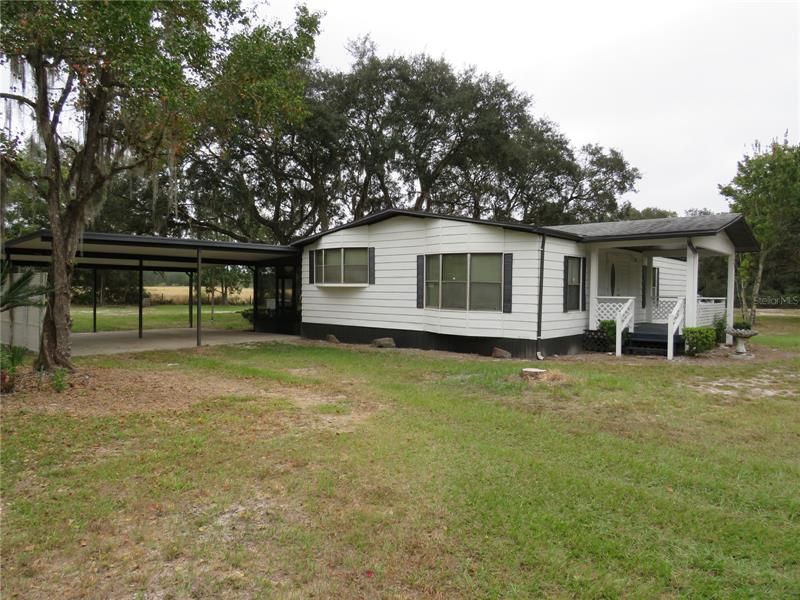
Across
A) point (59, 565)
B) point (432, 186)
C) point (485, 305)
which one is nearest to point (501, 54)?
point (432, 186)

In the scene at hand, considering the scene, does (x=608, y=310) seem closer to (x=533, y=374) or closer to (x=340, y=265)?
(x=533, y=374)

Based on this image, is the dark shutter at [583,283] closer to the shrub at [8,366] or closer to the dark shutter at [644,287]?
the dark shutter at [644,287]

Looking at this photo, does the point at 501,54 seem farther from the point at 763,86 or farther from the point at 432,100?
the point at 763,86

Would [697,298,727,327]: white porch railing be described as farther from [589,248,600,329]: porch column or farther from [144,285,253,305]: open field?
[144,285,253,305]: open field

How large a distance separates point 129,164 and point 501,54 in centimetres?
1763

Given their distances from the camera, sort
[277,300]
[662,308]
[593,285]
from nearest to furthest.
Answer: [593,285], [662,308], [277,300]

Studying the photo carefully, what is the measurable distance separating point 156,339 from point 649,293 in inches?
599

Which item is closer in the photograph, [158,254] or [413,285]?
[413,285]

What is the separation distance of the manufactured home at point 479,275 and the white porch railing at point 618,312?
0.09 ft

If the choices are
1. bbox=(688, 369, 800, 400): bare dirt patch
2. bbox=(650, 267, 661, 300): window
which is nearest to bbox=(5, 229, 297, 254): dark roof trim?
bbox=(688, 369, 800, 400): bare dirt patch

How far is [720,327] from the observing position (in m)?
13.7

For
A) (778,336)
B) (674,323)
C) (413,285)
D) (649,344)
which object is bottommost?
(778,336)

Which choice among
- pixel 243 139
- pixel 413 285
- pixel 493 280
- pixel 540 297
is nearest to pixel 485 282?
pixel 493 280

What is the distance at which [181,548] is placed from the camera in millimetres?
2951
